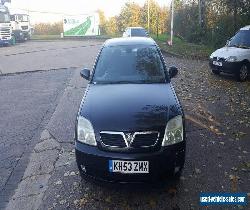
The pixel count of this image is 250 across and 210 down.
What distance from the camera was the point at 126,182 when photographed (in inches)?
158

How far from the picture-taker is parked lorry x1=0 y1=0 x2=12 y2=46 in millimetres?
29984

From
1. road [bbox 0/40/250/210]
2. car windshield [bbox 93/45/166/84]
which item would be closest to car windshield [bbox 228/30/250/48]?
road [bbox 0/40/250/210]

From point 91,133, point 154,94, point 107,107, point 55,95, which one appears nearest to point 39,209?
point 91,133

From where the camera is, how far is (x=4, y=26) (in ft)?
99.3

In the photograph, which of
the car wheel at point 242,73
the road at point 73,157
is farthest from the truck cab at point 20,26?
the car wheel at point 242,73

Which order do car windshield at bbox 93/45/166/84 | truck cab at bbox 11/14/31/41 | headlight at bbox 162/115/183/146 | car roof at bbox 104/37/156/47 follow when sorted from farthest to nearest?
truck cab at bbox 11/14/31/41, car roof at bbox 104/37/156/47, car windshield at bbox 93/45/166/84, headlight at bbox 162/115/183/146

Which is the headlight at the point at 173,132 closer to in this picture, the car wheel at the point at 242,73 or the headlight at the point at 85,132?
the headlight at the point at 85,132

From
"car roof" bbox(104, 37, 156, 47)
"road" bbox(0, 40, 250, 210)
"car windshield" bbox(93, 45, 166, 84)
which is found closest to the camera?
"road" bbox(0, 40, 250, 210)

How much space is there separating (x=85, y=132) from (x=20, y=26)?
35.1 m

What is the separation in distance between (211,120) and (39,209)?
14.5 ft

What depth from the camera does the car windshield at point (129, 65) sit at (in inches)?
216

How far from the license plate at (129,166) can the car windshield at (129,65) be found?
1.81 metres

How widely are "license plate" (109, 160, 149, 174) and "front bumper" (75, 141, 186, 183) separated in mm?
41

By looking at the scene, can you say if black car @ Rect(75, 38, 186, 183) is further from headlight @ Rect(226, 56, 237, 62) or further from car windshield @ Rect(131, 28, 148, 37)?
car windshield @ Rect(131, 28, 148, 37)
